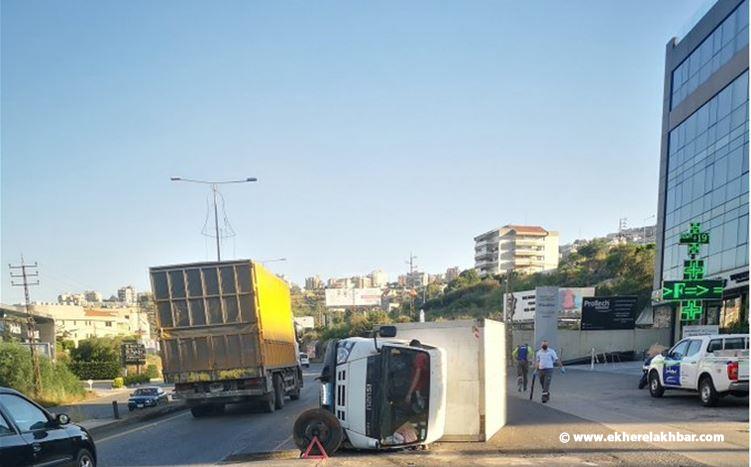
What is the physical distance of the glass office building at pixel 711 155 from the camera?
34875mm

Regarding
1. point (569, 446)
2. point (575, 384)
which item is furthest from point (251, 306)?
point (575, 384)

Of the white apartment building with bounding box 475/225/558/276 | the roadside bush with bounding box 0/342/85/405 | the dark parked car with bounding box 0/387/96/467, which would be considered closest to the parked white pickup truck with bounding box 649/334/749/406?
the dark parked car with bounding box 0/387/96/467

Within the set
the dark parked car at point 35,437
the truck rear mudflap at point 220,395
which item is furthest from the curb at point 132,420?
the dark parked car at point 35,437

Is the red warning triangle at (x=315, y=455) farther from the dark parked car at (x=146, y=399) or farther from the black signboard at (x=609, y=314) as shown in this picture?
the black signboard at (x=609, y=314)

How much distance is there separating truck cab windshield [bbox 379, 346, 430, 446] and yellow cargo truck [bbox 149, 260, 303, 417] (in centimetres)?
795

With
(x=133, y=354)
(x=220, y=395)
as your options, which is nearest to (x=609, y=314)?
(x=220, y=395)

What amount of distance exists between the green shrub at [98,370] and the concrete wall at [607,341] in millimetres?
46873

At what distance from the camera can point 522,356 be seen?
2200 centimetres

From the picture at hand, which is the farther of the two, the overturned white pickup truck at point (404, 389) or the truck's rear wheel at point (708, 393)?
the truck's rear wheel at point (708, 393)

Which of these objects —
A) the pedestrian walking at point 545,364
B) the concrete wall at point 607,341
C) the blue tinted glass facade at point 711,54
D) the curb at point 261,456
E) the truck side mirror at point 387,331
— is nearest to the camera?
the curb at point 261,456

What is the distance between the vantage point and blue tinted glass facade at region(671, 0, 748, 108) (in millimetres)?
35806

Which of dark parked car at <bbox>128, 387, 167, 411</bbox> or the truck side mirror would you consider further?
dark parked car at <bbox>128, 387, 167, 411</bbox>

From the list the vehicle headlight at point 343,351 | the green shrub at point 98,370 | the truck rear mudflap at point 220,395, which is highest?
the vehicle headlight at point 343,351

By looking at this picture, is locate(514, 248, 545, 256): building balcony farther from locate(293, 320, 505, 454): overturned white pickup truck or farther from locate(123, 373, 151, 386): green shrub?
locate(293, 320, 505, 454): overturned white pickup truck
